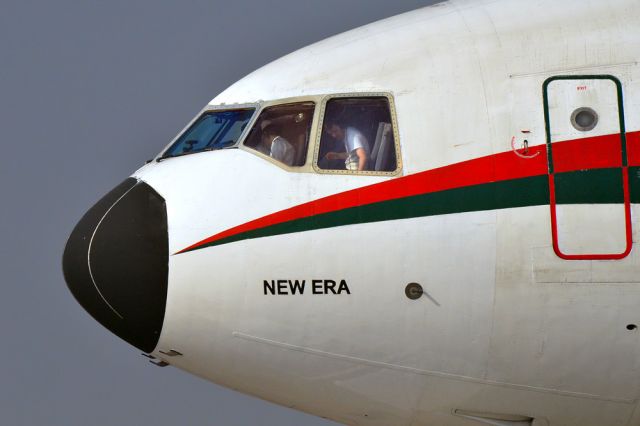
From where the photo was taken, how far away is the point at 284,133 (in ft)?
36.3

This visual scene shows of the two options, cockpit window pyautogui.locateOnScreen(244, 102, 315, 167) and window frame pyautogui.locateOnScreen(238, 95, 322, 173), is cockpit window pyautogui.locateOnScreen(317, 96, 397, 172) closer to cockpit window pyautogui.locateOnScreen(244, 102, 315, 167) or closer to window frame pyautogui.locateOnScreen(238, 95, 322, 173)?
window frame pyautogui.locateOnScreen(238, 95, 322, 173)

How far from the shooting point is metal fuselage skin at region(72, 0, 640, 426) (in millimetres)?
10336

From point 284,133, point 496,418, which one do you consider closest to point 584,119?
point 284,133

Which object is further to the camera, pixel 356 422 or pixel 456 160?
pixel 356 422

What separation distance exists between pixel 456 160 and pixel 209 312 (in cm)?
266

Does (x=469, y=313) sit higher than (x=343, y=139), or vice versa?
(x=343, y=139)

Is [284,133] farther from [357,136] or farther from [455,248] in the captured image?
[455,248]

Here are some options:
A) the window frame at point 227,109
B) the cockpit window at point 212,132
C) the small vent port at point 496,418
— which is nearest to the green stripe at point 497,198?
the window frame at point 227,109

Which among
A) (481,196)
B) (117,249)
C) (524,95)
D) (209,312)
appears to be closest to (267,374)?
(209,312)

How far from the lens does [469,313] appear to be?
1043 centimetres

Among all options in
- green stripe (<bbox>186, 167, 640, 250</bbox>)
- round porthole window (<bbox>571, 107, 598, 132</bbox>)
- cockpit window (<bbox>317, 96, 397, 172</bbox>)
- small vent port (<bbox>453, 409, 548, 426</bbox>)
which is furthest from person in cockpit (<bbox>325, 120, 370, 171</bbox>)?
small vent port (<bbox>453, 409, 548, 426</bbox>)

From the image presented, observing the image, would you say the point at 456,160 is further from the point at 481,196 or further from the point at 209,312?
the point at 209,312

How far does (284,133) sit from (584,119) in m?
2.81

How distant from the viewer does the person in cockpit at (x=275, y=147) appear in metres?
10.9
